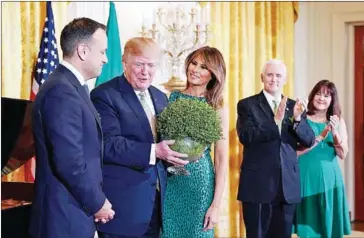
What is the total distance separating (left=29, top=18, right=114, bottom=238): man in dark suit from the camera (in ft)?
7.35

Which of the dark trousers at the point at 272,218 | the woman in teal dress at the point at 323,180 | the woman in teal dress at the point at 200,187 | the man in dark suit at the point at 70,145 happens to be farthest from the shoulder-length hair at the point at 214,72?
the woman in teal dress at the point at 323,180

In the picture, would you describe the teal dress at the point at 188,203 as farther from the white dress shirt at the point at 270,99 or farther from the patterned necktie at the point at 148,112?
the white dress shirt at the point at 270,99

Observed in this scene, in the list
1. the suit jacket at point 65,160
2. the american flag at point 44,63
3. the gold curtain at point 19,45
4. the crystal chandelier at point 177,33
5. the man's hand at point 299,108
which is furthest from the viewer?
the crystal chandelier at point 177,33

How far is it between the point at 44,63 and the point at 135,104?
1.96 meters

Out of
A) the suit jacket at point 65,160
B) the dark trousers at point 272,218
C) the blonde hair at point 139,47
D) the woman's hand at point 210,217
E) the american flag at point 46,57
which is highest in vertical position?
the american flag at point 46,57

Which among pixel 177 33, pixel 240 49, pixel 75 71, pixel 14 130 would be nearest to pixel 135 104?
pixel 75 71

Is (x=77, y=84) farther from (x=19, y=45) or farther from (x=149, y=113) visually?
(x=19, y=45)

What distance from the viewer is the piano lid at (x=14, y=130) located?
321 cm

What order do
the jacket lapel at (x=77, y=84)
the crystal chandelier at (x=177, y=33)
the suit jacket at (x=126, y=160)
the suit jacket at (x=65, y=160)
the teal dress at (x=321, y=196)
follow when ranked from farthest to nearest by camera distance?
the crystal chandelier at (x=177, y=33)
the teal dress at (x=321, y=196)
the suit jacket at (x=126, y=160)
the jacket lapel at (x=77, y=84)
the suit jacket at (x=65, y=160)

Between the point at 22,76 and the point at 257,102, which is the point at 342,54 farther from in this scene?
the point at 22,76

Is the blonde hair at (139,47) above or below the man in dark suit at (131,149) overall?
above

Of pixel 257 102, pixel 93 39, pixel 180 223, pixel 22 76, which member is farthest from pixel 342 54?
pixel 93 39

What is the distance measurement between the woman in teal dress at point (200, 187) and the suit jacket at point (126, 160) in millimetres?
357

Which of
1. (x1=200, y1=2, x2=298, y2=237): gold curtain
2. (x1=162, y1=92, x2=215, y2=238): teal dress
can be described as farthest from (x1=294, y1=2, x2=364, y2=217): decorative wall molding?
(x1=162, y1=92, x2=215, y2=238): teal dress
